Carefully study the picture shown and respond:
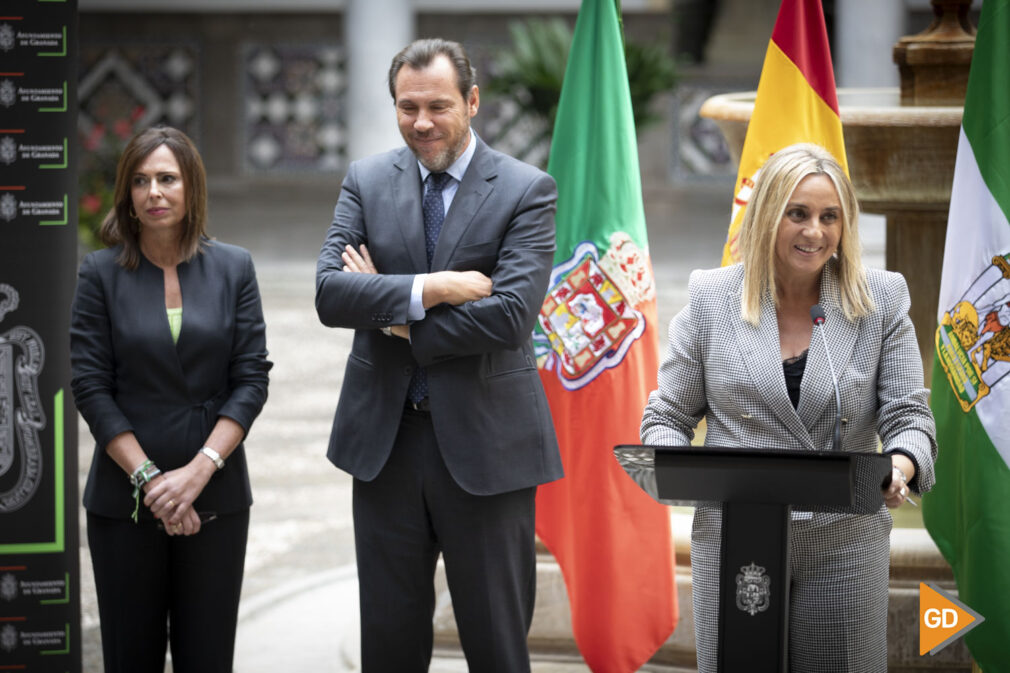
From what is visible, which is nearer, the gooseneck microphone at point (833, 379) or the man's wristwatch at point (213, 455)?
the gooseneck microphone at point (833, 379)

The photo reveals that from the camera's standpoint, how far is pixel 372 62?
14.0 metres

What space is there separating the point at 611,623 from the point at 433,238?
134cm

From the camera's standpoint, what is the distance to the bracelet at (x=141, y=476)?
3.03 meters

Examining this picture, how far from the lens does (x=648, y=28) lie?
18297mm

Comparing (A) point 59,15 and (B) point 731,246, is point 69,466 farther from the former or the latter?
(B) point 731,246

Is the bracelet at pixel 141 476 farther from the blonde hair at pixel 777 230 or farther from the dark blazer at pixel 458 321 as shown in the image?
the blonde hair at pixel 777 230

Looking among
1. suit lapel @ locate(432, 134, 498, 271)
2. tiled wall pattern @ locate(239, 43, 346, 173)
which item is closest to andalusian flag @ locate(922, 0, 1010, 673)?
suit lapel @ locate(432, 134, 498, 271)

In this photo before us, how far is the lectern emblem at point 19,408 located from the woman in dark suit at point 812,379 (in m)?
1.72

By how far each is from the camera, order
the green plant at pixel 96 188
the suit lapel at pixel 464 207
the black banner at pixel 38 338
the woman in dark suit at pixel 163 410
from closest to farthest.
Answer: the suit lapel at pixel 464 207 → the woman in dark suit at pixel 163 410 → the black banner at pixel 38 338 → the green plant at pixel 96 188

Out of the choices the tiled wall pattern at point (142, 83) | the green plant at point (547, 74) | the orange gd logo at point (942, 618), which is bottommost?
the orange gd logo at point (942, 618)

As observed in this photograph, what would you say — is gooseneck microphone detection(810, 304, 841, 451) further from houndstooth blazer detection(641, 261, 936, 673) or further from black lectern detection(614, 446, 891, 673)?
black lectern detection(614, 446, 891, 673)

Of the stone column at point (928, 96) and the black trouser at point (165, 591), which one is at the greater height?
the stone column at point (928, 96)

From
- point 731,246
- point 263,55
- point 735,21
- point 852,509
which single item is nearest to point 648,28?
point 735,21

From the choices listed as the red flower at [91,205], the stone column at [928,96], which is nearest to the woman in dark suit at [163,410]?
the stone column at [928,96]
